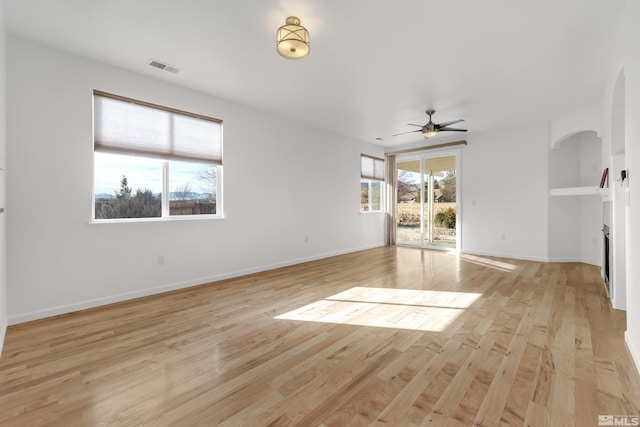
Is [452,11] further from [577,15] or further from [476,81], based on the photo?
[476,81]

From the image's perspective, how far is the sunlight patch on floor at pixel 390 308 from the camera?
2.90 meters

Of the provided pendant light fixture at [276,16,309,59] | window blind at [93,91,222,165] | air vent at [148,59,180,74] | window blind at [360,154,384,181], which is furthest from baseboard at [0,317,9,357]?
window blind at [360,154,384,181]

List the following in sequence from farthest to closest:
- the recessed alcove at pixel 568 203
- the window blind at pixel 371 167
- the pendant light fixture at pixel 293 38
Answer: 1. the window blind at pixel 371 167
2. the recessed alcove at pixel 568 203
3. the pendant light fixture at pixel 293 38

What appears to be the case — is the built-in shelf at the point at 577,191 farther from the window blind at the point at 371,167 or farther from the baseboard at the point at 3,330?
the baseboard at the point at 3,330

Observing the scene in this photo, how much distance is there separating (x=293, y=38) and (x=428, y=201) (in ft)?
20.1

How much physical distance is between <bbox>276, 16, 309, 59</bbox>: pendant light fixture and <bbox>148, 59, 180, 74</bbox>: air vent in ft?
5.69

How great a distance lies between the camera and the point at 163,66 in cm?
353

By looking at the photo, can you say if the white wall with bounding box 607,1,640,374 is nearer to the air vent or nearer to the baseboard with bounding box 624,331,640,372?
the baseboard with bounding box 624,331,640,372

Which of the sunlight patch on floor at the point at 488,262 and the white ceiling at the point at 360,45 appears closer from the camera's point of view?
the white ceiling at the point at 360,45

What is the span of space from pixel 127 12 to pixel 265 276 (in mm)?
3691

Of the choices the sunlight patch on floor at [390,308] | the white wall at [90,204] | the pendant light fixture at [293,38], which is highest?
the pendant light fixture at [293,38]

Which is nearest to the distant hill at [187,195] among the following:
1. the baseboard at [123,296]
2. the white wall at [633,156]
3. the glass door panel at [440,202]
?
the baseboard at [123,296]

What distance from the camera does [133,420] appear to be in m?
1.57

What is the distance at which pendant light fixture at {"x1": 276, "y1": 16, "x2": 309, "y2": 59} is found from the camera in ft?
8.36
